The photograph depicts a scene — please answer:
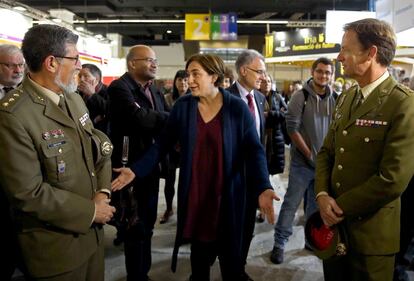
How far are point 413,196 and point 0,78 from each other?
301cm

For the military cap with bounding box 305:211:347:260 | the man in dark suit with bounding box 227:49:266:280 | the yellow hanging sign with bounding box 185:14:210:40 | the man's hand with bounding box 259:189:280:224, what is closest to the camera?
the military cap with bounding box 305:211:347:260

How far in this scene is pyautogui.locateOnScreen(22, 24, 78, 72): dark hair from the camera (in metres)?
1.53

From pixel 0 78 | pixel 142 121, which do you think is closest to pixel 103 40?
pixel 0 78

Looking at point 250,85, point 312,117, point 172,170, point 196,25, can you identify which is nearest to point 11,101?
point 250,85

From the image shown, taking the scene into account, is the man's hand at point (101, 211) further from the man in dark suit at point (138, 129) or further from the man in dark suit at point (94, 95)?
the man in dark suit at point (94, 95)

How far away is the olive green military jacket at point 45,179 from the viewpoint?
1.39 metres

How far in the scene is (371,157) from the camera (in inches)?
64.4

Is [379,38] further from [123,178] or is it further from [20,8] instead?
[20,8]

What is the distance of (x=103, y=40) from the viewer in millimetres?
11047

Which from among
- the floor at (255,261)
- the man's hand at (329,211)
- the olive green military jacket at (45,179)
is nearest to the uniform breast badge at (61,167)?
the olive green military jacket at (45,179)

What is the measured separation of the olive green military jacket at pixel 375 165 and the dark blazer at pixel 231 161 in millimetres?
482

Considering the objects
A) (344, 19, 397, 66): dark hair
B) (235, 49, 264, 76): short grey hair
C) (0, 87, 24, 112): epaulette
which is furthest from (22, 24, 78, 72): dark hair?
(235, 49, 264, 76): short grey hair

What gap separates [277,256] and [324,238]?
151 cm

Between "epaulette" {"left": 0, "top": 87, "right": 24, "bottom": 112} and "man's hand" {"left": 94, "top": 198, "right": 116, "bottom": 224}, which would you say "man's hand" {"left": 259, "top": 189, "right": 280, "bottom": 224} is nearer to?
"man's hand" {"left": 94, "top": 198, "right": 116, "bottom": 224}
